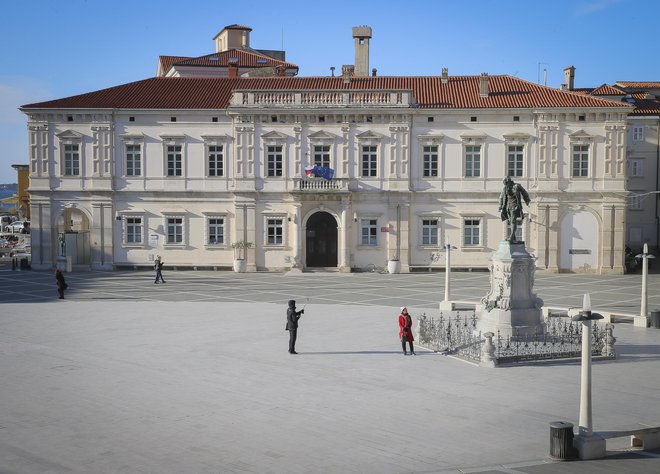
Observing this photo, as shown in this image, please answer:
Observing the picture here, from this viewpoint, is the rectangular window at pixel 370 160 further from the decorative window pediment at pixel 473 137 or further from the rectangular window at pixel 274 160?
the decorative window pediment at pixel 473 137

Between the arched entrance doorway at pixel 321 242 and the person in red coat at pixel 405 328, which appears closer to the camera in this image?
the person in red coat at pixel 405 328

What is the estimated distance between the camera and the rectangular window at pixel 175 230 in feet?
159

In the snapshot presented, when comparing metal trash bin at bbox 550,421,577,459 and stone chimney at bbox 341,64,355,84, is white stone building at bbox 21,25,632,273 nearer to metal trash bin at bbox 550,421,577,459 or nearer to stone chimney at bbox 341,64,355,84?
stone chimney at bbox 341,64,355,84

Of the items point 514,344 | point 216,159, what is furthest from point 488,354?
point 216,159

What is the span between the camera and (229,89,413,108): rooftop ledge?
155 ft

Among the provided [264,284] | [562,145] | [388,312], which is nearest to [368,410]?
[388,312]

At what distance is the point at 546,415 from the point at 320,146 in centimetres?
3351

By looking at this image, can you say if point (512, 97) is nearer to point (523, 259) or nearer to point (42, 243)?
point (523, 259)

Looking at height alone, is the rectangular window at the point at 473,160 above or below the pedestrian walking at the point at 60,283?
above

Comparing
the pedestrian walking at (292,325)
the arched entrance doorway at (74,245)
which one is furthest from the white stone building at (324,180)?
the pedestrian walking at (292,325)

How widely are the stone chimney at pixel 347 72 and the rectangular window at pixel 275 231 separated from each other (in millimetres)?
10826

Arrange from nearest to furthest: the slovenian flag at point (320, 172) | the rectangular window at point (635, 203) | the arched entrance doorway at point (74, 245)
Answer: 1. the slovenian flag at point (320, 172)
2. the arched entrance doorway at point (74, 245)
3. the rectangular window at point (635, 203)

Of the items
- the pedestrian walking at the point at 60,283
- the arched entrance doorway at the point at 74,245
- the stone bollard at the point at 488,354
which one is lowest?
the stone bollard at the point at 488,354

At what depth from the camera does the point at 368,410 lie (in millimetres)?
16438
